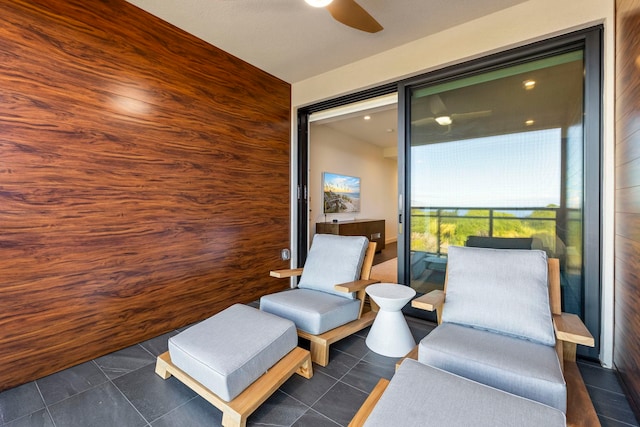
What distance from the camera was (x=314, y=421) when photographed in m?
1.45

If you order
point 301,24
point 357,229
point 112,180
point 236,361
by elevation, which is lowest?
point 236,361

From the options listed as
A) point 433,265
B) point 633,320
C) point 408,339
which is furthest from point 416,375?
point 433,265

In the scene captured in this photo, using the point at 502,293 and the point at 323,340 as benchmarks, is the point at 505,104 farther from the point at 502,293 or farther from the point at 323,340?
the point at 323,340

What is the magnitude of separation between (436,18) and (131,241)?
3.16 m

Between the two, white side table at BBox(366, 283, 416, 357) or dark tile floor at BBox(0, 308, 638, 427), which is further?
white side table at BBox(366, 283, 416, 357)

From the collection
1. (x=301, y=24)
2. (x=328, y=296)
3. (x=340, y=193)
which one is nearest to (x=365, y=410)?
(x=328, y=296)

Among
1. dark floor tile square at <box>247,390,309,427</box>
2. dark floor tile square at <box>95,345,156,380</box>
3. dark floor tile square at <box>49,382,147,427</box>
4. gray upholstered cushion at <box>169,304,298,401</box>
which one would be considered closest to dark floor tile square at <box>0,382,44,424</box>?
dark floor tile square at <box>49,382,147,427</box>

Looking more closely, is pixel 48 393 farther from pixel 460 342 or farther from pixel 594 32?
pixel 594 32

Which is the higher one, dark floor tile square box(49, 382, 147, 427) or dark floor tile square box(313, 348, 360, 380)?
dark floor tile square box(313, 348, 360, 380)

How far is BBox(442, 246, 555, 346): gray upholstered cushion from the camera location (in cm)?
157

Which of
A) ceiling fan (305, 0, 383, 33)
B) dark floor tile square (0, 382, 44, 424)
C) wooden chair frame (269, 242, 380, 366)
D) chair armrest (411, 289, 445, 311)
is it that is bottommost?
dark floor tile square (0, 382, 44, 424)

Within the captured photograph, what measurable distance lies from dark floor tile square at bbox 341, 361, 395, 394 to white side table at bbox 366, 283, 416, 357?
17 cm

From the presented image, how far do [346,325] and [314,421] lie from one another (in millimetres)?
821

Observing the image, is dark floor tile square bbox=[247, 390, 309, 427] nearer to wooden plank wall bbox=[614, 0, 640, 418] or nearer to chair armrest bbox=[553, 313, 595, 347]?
chair armrest bbox=[553, 313, 595, 347]
